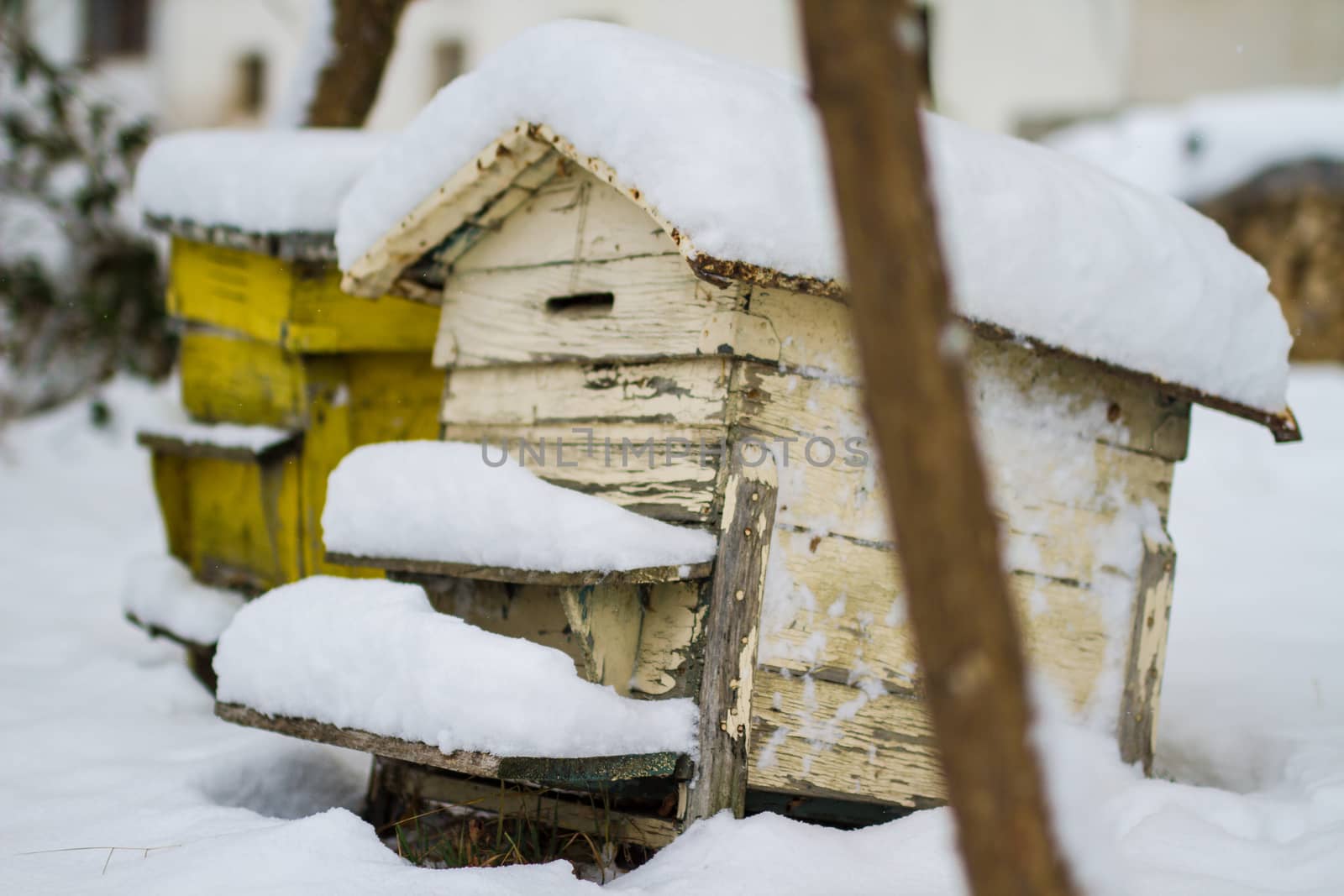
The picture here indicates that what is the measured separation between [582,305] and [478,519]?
643 millimetres

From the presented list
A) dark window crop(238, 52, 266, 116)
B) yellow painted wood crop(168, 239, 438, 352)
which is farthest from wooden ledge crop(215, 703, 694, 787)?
dark window crop(238, 52, 266, 116)

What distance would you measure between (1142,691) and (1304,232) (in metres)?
7.11

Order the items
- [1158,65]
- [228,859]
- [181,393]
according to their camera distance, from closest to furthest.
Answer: [228,859] < [181,393] < [1158,65]

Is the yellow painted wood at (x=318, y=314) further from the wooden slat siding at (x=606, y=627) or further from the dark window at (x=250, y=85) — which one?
the dark window at (x=250, y=85)

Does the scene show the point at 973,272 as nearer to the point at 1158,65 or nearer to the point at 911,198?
the point at 911,198

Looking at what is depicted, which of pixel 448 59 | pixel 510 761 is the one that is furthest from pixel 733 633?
pixel 448 59

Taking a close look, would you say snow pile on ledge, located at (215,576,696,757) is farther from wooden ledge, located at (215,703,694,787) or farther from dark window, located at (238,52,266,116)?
dark window, located at (238,52,266,116)

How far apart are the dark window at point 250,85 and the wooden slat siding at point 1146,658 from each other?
17.0 metres

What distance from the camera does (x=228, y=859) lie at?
2117 millimetres

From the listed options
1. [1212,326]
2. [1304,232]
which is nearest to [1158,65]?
[1304,232]

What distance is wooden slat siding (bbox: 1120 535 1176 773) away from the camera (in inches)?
114

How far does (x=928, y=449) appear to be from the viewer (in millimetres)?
1140

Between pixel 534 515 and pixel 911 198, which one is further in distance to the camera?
pixel 534 515

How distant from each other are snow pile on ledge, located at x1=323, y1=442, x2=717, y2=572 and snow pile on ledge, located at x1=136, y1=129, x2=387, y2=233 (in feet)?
3.26
